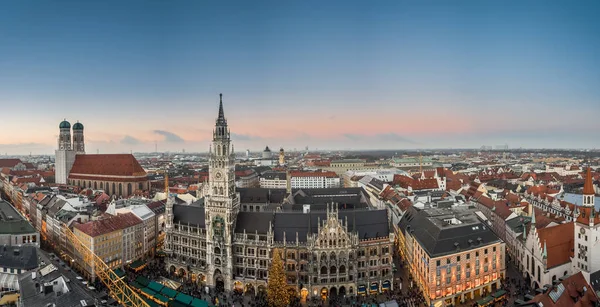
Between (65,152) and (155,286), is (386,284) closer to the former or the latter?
(155,286)

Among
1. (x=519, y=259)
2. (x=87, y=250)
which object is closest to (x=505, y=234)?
(x=519, y=259)

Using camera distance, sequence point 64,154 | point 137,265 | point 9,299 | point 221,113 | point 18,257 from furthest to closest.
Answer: point 64,154 → point 137,265 → point 221,113 → point 18,257 → point 9,299

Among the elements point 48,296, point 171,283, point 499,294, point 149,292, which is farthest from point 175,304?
point 499,294

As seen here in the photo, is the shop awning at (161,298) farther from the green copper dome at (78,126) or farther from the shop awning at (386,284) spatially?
the green copper dome at (78,126)

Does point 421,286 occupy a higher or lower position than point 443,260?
lower

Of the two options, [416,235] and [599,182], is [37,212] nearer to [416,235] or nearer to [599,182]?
[416,235]

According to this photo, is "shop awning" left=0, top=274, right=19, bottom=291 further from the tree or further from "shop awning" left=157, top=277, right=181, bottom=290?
the tree

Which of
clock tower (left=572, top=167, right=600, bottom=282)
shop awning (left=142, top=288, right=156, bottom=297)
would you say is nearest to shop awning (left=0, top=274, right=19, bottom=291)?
shop awning (left=142, top=288, right=156, bottom=297)
